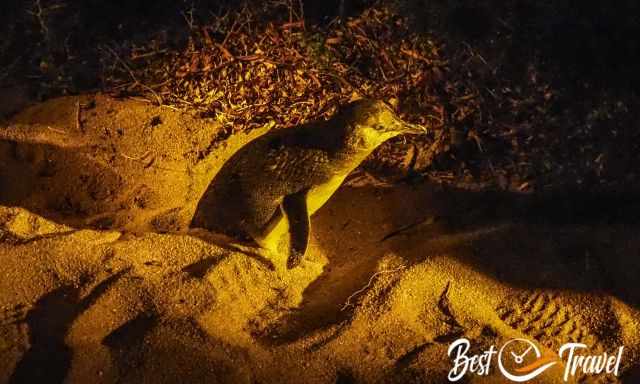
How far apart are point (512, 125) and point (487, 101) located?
0.83 feet

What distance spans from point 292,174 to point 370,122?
1.96 feet

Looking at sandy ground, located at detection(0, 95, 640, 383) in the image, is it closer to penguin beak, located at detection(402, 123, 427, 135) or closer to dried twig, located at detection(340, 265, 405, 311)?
dried twig, located at detection(340, 265, 405, 311)

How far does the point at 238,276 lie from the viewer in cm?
314

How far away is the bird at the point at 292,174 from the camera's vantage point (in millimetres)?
3051

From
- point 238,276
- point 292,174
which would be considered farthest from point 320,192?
point 238,276

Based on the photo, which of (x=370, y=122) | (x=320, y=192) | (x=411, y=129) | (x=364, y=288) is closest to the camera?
(x=370, y=122)

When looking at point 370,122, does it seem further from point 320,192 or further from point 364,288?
point 364,288

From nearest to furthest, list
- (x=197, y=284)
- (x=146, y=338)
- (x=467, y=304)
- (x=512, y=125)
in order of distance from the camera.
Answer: (x=146, y=338)
(x=197, y=284)
(x=467, y=304)
(x=512, y=125)

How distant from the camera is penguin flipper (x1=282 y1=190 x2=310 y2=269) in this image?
10.1 feet

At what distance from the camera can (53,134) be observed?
359 cm

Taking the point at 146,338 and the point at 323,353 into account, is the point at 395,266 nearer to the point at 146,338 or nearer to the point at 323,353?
the point at 323,353

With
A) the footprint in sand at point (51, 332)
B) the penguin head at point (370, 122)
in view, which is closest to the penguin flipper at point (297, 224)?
the penguin head at point (370, 122)

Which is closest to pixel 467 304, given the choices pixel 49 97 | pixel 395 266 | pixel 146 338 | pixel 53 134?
pixel 395 266

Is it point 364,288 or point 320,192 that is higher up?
point 320,192
